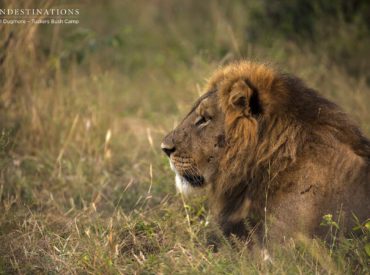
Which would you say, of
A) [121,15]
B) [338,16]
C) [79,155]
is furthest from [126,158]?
[121,15]

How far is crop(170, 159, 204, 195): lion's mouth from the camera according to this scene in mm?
4508

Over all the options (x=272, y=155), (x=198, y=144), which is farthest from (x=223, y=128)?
(x=272, y=155)

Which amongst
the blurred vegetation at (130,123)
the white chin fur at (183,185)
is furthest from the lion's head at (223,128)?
the blurred vegetation at (130,123)

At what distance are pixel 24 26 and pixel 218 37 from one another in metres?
3.72

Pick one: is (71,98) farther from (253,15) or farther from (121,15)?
(121,15)

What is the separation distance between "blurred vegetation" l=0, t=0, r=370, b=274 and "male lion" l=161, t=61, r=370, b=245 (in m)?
0.19

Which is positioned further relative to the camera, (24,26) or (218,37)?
(218,37)

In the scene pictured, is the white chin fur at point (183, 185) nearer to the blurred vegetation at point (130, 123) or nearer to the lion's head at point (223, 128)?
the lion's head at point (223, 128)

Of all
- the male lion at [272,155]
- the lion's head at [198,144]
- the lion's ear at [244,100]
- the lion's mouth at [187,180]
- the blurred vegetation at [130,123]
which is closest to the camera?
the male lion at [272,155]

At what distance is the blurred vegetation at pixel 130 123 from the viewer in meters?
4.11

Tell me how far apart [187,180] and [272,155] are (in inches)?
27.4

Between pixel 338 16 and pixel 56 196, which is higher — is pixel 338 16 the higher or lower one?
the higher one

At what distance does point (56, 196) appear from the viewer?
5809 mm

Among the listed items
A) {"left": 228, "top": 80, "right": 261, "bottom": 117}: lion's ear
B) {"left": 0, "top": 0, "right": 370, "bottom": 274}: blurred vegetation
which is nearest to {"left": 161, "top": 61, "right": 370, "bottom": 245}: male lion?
{"left": 228, "top": 80, "right": 261, "bottom": 117}: lion's ear
